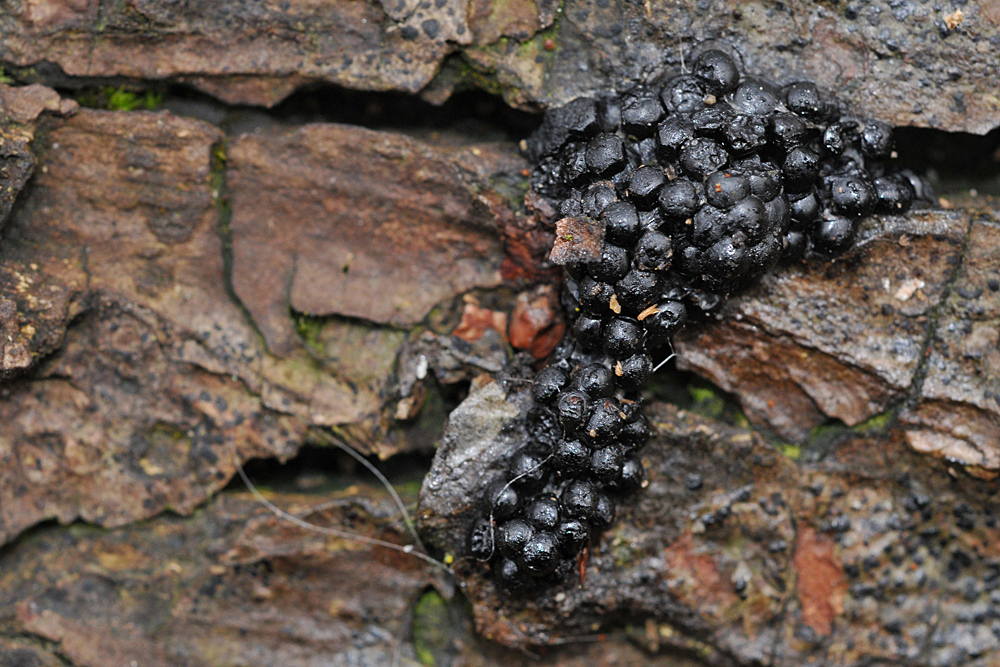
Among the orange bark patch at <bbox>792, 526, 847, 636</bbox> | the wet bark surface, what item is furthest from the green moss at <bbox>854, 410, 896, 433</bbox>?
the orange bark patch at <bbox>792, 526, 847, 636</bbox>

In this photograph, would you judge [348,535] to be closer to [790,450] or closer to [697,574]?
[697,574]

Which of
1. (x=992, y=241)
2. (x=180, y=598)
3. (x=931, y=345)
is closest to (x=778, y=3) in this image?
(x=992, y=241)

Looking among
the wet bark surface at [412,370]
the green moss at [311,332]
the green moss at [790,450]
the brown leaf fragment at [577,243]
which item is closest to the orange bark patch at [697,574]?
the wet bark surface at [412,370]

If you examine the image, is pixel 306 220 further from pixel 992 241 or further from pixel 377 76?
pixel 992 241

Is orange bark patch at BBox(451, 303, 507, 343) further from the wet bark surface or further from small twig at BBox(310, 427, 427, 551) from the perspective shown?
small twig at BBox(310, 427, 427, 551)

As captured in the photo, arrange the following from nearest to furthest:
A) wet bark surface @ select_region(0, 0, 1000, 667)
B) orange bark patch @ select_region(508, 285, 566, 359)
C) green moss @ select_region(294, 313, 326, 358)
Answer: wet bark surface @ select_region(0, 0, 1000, 667) → orange bark patch @ select_region(508, 285, 566, 359) → green moss @ select_region(294, 313, 326, 358)

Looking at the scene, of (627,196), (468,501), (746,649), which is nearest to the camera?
(627,196)
